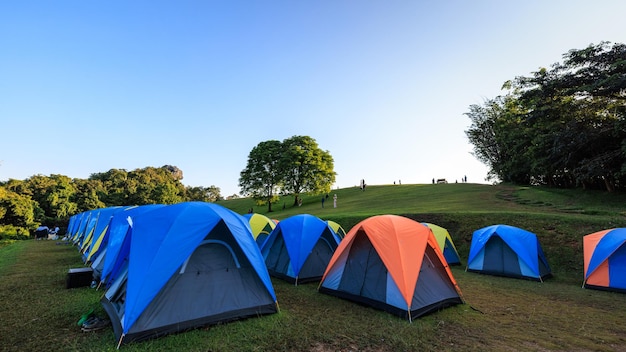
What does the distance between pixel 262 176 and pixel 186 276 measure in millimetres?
41222

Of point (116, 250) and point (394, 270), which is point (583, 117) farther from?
point (116, 250)

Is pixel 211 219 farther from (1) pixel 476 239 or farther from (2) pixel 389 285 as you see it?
(1) pixel 476 239

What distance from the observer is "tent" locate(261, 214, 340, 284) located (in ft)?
34.6

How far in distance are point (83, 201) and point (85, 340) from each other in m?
60.6

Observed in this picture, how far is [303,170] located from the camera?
46875mm

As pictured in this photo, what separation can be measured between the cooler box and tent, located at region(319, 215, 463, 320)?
786 centimetres

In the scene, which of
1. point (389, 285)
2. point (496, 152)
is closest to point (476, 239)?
point (389, 285)

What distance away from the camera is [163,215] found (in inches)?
268

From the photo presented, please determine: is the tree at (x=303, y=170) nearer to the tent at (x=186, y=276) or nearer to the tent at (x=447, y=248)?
the tent at (x=447, y=248)

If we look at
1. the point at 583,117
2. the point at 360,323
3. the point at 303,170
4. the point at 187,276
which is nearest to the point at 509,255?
the point at 360,323

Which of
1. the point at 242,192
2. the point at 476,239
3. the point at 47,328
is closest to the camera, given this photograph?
the point at 47,328

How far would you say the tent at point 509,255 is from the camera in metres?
11.6

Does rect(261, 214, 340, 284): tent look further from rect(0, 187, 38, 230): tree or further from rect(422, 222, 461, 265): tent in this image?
rect(0, 187, 38, 230): tree

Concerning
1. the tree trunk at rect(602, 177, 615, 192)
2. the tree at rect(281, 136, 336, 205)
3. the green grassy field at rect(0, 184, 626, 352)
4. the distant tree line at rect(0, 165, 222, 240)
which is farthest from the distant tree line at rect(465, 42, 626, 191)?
the distant tree line at rect(0, 165, 222, 240)
